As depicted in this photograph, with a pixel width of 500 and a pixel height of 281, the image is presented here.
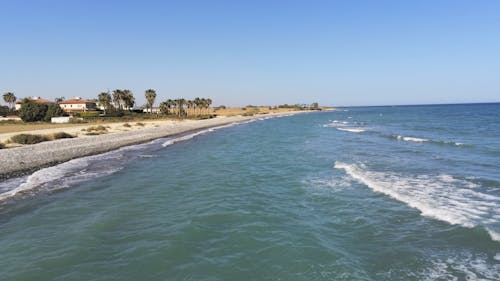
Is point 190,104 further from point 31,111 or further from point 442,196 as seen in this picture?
point 442,196

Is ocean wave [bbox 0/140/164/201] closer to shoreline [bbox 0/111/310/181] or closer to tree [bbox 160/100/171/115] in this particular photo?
shoreline [bbox 0/111/310/181]

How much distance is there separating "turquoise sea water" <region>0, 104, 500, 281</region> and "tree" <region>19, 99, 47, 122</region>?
6304 centimetres

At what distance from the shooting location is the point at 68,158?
2850 cm

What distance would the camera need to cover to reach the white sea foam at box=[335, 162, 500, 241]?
39.9 ft

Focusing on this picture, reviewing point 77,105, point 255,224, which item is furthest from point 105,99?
point 255,224

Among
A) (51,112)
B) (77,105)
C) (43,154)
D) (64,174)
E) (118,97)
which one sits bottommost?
(64,174)

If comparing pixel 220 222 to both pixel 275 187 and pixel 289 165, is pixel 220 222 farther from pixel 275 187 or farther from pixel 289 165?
pixel 289 165

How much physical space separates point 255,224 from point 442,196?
28.8 ft

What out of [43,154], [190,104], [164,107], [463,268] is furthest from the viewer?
[190,104]

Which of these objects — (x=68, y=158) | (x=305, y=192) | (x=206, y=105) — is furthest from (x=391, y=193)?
(x=206, y=105)

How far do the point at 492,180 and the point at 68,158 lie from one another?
2940 centimetres

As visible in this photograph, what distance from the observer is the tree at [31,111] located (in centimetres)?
7441

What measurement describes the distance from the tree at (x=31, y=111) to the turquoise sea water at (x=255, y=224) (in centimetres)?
6304

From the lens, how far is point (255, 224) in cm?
1184
